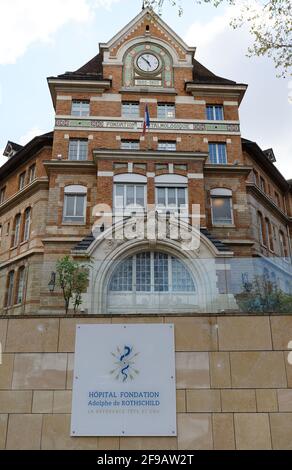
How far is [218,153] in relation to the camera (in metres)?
24.8

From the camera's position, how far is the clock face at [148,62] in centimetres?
2619

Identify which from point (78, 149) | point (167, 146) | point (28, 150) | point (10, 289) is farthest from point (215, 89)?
point (10, 289)

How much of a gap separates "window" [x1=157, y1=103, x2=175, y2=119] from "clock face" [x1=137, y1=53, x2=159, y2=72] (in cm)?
251

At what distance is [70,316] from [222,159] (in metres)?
18.4

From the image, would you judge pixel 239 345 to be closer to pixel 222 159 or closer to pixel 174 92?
pixel 222 159

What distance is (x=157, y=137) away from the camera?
79.9 feet

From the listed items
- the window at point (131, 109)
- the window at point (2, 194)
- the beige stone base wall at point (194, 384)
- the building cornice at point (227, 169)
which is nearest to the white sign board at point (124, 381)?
the beige stone base wall at point (194, 384)

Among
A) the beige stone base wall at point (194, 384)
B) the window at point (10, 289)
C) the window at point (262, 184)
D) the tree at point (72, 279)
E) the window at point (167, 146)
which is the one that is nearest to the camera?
the beige stone base wall at point (194, 384)

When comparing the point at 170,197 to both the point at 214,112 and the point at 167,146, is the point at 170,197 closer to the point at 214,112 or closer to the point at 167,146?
the point at 167,146

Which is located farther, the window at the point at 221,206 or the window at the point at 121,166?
the window at the point at 221,206

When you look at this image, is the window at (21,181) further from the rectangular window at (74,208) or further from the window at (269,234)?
the window at (269,234)

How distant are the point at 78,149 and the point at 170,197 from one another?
6.29m

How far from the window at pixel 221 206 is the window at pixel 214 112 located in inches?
183
